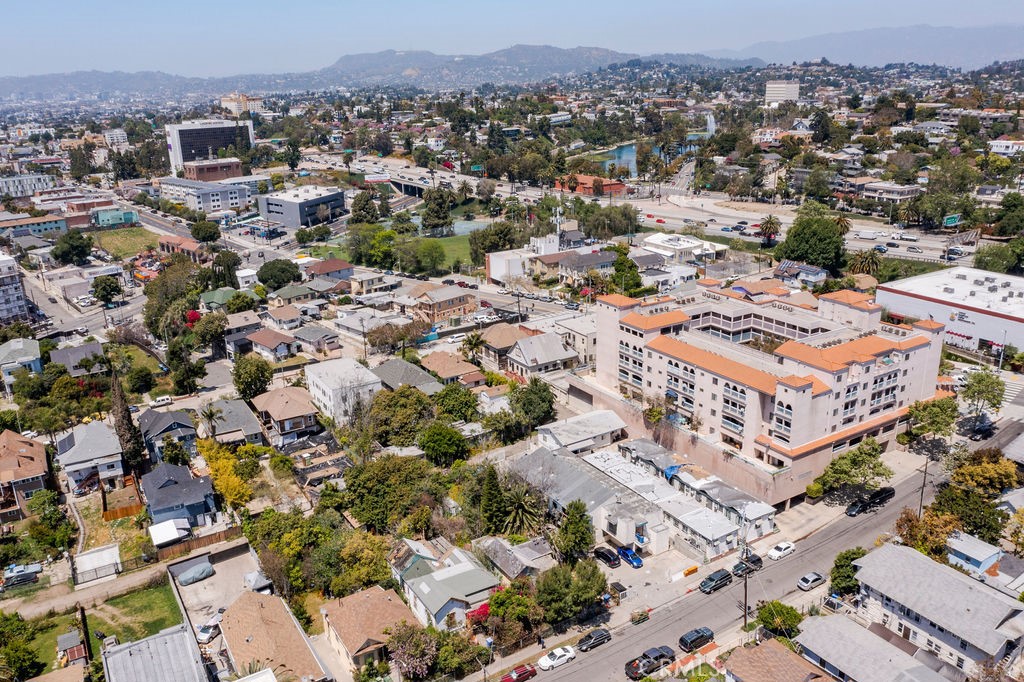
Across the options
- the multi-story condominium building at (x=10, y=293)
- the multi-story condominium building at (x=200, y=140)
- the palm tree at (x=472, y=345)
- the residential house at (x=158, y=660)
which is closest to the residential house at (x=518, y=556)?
the residential house at (x=158, y=660)

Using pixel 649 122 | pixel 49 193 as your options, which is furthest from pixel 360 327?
pixel 649 122

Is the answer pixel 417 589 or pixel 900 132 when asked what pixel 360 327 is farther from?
pixel 900 132

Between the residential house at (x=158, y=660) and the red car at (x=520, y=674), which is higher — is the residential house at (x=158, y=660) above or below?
above

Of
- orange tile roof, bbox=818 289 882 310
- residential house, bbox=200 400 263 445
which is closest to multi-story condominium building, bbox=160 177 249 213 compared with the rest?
residential house, bbox=200 400 263 445

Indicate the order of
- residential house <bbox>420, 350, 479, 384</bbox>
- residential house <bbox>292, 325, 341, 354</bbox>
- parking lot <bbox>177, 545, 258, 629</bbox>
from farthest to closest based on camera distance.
A: residential house <bbox>292, 325, 341, 354</bbox> < residential house <bbox>420, 350, 479, 384</bbox> < parking lot <bbox>177, 545, 258, 629</bbox>

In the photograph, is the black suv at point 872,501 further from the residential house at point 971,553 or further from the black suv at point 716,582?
the black suv at point 716,582

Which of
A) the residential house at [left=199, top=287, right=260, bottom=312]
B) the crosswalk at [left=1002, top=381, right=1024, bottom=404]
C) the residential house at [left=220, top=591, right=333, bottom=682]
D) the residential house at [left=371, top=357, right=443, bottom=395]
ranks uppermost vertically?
the residential house at [left=199, top=287, right=260, bottom=312]

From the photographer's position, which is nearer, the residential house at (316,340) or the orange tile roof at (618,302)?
the orange tile roof at (618,302)

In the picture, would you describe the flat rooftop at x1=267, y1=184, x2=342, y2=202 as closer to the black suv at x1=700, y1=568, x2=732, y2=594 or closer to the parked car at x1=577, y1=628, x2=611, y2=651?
the black suv at x1=700, y1=568, x2=732, y2=594
